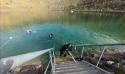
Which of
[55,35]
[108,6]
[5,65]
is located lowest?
[55,35]

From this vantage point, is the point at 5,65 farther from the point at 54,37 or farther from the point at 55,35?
the point at 55,35

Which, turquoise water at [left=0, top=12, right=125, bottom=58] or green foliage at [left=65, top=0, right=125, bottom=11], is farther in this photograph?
green foliage at [left=65, top=0, right=125, bottom=11]

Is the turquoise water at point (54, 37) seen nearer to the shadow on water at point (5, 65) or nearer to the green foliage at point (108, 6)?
the shadow on water at point (5, 65)

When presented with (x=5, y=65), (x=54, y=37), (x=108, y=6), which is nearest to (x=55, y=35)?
(x=54, y=37)

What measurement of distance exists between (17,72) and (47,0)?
226966 mm

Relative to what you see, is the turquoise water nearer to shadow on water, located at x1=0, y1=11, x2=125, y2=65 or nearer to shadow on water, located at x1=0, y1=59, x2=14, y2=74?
shadow on water, located at x1=0, y1=11, x2=125, y2=65

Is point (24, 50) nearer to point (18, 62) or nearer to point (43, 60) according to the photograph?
point (43, 60)

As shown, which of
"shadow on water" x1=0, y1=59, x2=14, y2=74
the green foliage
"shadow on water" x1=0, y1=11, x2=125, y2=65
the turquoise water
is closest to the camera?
"shadow on water" x1=0, y1=59, x2=14, y2=74

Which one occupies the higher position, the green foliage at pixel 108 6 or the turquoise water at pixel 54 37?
the green foliage at pixel 108 6

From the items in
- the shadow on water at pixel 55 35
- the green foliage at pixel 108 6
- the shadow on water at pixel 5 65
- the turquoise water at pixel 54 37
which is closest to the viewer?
the shadow on water at pixel 5 65

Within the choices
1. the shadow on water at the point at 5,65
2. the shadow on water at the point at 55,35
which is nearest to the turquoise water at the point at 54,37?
the shadow on water at the point at 55,35

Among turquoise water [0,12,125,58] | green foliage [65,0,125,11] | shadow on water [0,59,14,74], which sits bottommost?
turquoise water [0,12,125,58]

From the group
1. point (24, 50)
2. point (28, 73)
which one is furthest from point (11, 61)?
point (24, 50)

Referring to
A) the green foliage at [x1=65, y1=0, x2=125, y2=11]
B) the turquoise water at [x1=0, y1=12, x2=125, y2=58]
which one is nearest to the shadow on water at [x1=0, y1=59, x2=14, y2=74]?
the turquoise water at [x1=0, y1=12, x2=125, y2=58]
